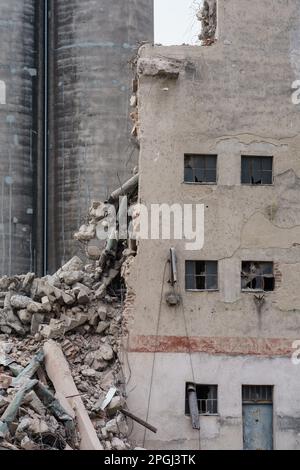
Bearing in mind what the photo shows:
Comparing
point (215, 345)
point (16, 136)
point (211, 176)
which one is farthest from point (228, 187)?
point (16, 136)

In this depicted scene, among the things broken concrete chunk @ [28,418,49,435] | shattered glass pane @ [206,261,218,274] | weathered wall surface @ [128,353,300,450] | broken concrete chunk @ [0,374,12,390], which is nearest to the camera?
broken concrete chunk @ [28,418,49,435]

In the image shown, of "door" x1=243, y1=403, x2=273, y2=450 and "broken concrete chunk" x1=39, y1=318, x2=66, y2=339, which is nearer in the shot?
"broken concrete chunk" x1=39, y1=318, x2=66, y2=339

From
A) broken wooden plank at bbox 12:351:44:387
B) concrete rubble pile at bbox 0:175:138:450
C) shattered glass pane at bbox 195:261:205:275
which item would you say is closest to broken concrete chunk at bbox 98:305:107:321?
concrete rubble pile at bbox 0:175:138:450

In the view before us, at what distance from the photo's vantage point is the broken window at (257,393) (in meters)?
28.5

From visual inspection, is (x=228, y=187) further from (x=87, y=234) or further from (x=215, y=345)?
(x=87, y=234)

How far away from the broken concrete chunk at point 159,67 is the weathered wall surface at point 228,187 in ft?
0.19

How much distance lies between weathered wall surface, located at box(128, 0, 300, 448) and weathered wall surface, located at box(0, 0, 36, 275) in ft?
39.3

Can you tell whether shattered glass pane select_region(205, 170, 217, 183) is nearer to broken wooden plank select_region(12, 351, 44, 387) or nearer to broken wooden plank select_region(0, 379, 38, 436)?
broken wooden plank select_region(12, 351, 44, 387)

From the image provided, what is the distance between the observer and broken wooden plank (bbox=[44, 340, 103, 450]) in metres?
25.4

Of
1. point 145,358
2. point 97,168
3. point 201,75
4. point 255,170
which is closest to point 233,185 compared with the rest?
point 255,170

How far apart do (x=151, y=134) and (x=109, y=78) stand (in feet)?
39.1

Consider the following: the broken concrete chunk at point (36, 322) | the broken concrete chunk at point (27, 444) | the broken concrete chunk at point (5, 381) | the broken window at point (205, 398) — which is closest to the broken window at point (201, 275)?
the broken window at point (205, 398)

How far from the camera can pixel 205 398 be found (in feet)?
92.9

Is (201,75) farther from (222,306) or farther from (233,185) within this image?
(222,306)
